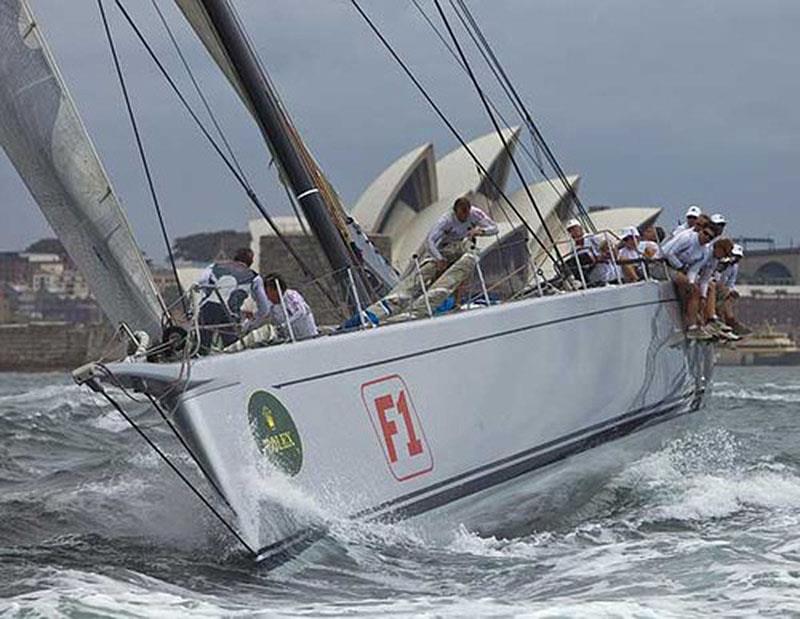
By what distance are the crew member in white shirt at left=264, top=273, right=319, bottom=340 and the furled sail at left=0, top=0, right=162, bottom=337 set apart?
48 cm

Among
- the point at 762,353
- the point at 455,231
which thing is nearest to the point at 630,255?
the point at 455,231

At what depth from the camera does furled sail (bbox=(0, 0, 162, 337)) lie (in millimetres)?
6410

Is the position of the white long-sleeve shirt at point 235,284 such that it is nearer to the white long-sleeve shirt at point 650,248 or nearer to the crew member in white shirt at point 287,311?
the crew member in white shirt at point 287,311

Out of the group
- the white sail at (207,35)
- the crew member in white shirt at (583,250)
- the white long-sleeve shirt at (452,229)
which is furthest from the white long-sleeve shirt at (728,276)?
the white sail at (207,35)

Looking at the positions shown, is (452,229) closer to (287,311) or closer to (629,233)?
(287,311)

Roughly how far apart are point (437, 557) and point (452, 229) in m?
2.44

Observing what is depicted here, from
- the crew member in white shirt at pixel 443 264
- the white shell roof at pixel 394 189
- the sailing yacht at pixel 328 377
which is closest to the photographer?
the sailing yacht at pixel 328 377

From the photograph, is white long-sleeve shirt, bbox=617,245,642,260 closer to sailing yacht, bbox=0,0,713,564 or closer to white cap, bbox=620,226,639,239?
white cap, bbox=620,226,639,239

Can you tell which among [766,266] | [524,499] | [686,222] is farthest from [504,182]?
[766,266]

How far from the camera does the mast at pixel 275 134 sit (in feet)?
25.7

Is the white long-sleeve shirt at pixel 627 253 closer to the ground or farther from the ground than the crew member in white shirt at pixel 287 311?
closer to the ground

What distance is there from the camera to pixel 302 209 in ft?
26.1

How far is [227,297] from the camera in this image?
6.50m

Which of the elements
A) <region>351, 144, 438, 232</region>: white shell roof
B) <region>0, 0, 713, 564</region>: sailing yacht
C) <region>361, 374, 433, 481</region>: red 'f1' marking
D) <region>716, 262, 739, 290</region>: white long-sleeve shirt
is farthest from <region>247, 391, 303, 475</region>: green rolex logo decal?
<region>351, 144, 438, 232</region>: white shell roof
